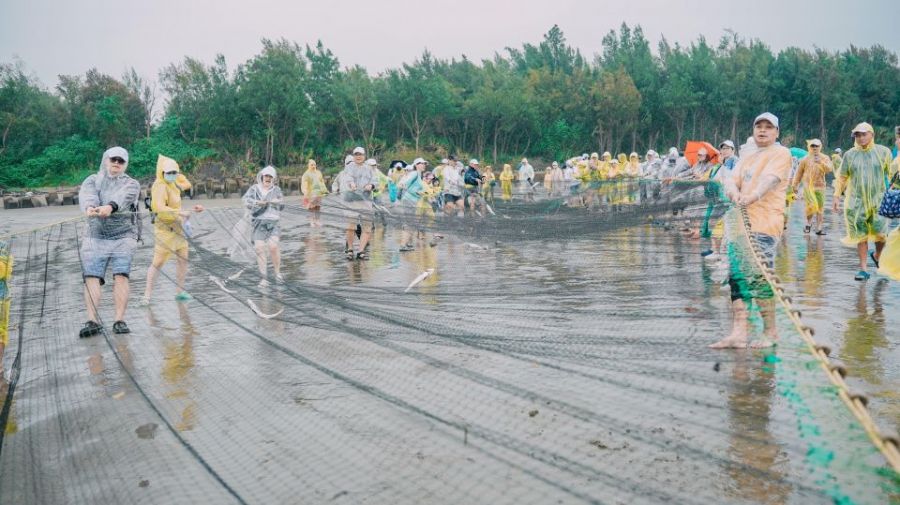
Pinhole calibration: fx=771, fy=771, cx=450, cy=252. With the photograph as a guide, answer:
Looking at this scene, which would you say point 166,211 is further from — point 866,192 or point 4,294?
point 866,192

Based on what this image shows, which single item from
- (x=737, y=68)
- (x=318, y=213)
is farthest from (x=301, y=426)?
(x=737, y=68)

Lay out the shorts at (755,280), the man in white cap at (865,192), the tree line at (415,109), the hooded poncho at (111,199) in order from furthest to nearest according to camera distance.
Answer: the tree line at (415,109)
the man in white cap at (865,192)
the hooded poncho at (111,199)
the shorts at (755,280)

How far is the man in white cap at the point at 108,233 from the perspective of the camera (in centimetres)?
677

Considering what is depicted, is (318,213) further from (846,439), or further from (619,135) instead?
(619,135)

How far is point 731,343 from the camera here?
4969mm

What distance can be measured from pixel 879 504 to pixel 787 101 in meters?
60.9

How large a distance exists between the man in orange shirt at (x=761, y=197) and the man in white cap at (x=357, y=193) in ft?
21.9

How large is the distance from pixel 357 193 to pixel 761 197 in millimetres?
7662

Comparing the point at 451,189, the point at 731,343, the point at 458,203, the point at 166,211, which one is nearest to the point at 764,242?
the point at 731,343

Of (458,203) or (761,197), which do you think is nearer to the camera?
(761,197)

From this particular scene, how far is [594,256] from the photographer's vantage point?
35.9 feet

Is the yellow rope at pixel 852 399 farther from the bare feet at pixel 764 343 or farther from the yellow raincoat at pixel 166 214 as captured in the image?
the yellow raincoat at pixel 166 214

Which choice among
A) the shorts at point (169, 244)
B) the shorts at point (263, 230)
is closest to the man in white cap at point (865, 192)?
the shorts at point (263, 230)

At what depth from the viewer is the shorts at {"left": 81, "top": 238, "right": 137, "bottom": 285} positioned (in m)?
6.78
